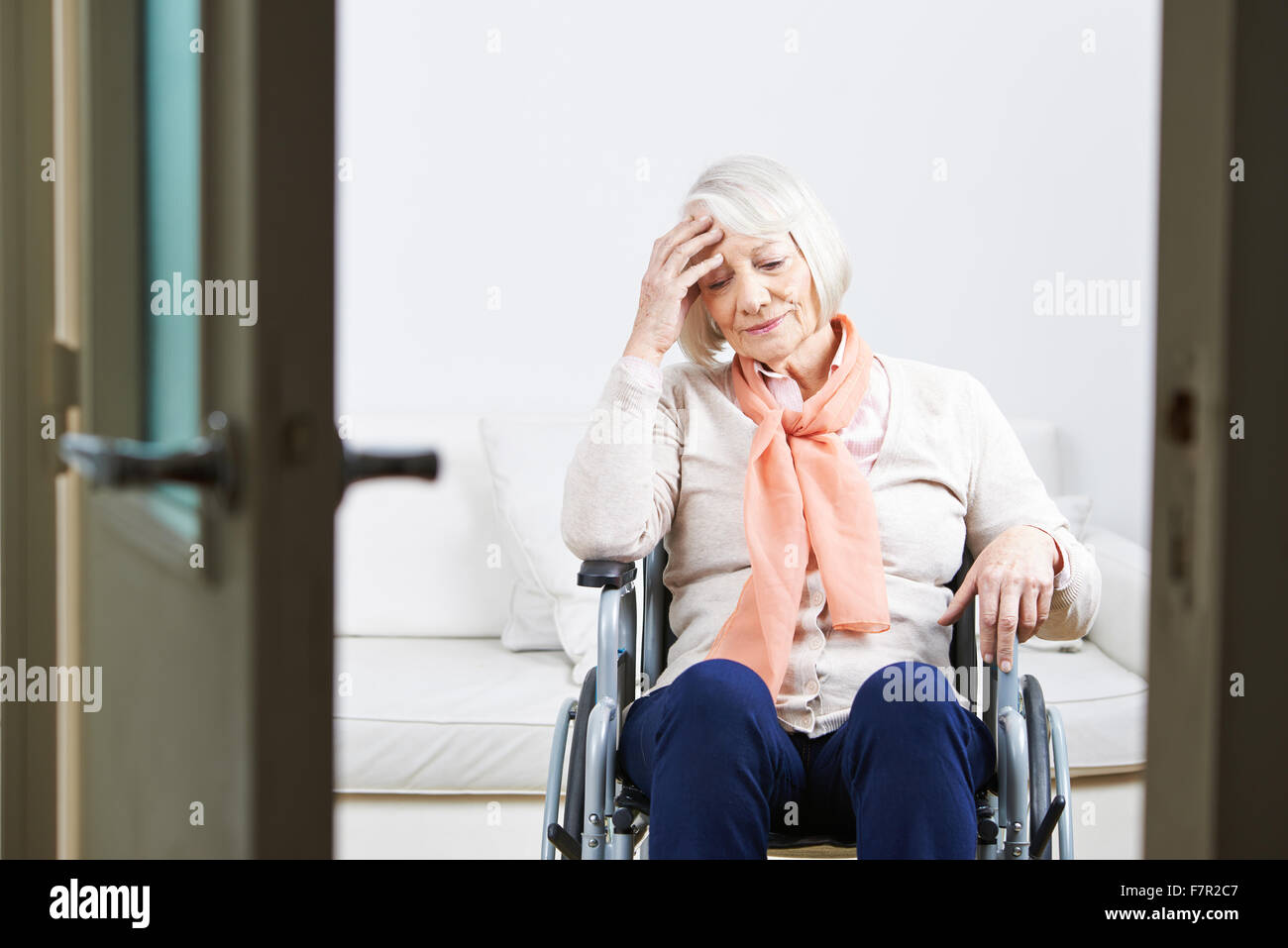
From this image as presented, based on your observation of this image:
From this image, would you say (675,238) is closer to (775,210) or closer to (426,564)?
(775,210)

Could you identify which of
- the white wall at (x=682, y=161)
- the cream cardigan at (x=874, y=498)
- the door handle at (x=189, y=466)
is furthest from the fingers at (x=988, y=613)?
the white wall at (x=682, y=161)

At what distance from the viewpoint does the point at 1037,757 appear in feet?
4.17

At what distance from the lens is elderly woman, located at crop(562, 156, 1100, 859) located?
1.17 metres

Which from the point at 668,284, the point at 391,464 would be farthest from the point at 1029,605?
the point at 391,464

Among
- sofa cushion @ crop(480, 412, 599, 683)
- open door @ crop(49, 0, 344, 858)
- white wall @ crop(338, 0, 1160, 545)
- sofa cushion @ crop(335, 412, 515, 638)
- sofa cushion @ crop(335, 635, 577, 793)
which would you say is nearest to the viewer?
open door @ crop(49, 0, 344, 858)

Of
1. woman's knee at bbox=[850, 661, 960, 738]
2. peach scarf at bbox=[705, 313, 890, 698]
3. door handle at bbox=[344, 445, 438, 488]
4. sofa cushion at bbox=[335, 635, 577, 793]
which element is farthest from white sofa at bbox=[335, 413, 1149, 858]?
door handle at bbox=[344, 445, 438, 488]

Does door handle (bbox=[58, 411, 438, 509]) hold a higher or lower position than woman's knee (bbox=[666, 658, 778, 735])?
A: higher

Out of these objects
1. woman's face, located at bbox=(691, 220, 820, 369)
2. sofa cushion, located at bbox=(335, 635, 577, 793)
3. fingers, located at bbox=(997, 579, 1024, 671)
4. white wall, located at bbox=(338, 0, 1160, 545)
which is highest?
white wall, located at bbox=(338, 0, 1160, 545)

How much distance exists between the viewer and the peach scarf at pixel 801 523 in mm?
1347

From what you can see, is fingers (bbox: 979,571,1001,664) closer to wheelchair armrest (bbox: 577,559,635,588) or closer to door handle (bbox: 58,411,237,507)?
wheelchair armrest (bbox: 577,559,635,588)

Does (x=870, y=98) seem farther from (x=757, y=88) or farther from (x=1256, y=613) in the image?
(x=1256, y=613)

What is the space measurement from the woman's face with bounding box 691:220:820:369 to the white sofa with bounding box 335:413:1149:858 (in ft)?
2.14

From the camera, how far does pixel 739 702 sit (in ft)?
3.92
